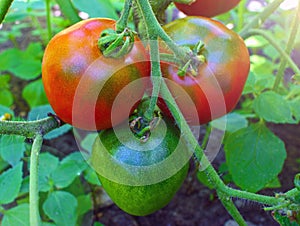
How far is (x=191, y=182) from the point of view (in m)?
1.18

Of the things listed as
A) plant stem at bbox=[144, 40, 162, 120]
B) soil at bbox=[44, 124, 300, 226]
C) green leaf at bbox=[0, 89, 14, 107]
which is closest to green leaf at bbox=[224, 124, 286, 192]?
soil at bbox=[44, 124, 300, 226]

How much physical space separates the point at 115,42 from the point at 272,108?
0.43 meters

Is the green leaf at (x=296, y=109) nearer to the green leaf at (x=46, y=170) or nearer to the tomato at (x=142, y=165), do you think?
the tomato at (x=142, y=165)

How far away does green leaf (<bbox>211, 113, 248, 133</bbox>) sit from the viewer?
3.41 feet

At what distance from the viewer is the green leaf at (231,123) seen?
3.41 feet

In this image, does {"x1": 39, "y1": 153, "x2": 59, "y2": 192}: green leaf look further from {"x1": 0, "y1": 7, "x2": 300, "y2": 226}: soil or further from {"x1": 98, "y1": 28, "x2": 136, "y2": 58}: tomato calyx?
{"x1": 98, "y1": 28, "x2": 136, "y2": 58}: tomato calyx

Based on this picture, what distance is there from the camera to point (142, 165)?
2.13 ft

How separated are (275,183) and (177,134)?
0.46 metres

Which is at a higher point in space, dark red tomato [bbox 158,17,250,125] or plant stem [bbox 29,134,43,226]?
dark red tomato [bbox 158,17,250,125]

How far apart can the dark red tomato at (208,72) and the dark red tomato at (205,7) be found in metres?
0.11

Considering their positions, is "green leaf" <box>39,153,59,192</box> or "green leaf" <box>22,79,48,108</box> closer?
"green leaf" <box>39,153,59,192</box>

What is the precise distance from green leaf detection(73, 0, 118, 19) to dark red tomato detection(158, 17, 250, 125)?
23cm

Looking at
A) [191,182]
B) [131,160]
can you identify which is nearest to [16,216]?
[131,160]

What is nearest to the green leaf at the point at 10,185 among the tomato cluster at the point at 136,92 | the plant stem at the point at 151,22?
the tomato cluster at the point at 136,92
